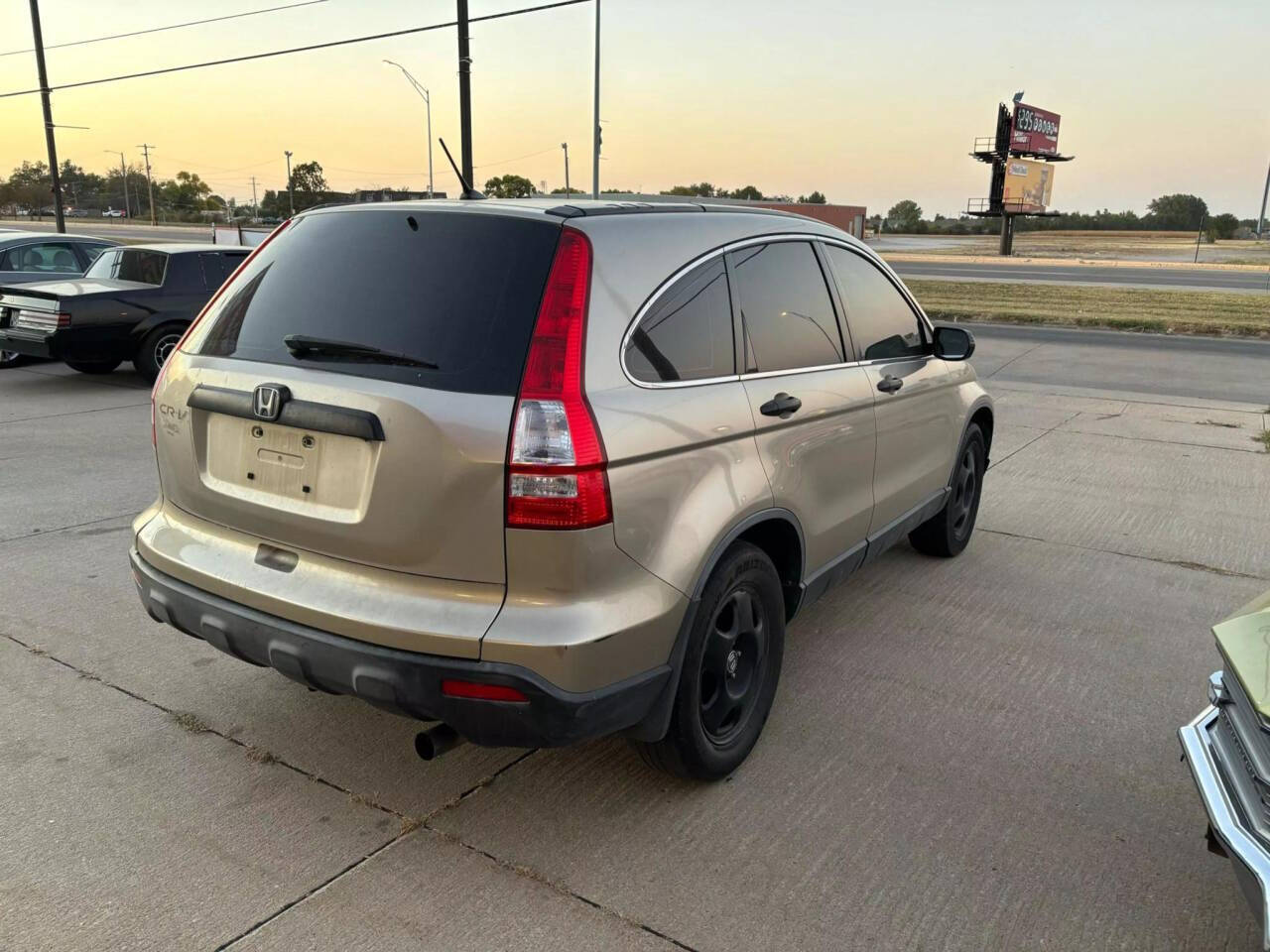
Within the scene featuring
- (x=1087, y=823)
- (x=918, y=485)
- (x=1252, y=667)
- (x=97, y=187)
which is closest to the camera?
(x=1252, y=667)

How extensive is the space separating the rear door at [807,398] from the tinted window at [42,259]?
40.2 ft

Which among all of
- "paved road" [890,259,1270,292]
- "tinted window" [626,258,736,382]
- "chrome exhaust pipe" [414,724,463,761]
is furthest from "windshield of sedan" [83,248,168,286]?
"paved road" [890,259,1270,292]

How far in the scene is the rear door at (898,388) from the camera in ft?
13.1

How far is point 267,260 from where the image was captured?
3.16m

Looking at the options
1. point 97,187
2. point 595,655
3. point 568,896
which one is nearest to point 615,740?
point 568,896

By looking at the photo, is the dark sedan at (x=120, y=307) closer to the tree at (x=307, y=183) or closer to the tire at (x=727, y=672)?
the tire at (x=727, y=672)

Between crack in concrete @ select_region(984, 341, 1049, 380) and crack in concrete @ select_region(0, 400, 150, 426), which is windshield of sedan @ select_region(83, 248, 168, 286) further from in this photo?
crack in concrete @ select_region(984, 341, 1049, 380)

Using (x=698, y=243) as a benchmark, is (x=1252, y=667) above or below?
below

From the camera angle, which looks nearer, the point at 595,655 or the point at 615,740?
the point at 595,655

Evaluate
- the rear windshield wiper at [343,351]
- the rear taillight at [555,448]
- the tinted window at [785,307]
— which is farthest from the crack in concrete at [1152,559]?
the rear windshield wiper at [343,351]

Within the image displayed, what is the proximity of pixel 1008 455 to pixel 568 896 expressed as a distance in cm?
648

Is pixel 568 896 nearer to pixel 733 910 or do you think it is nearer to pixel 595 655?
pixel 733 910

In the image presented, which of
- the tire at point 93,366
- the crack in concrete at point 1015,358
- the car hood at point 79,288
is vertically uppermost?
the car hood at point 79,288

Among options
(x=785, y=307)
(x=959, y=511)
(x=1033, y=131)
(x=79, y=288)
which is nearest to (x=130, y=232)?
(x=79, y=288)
